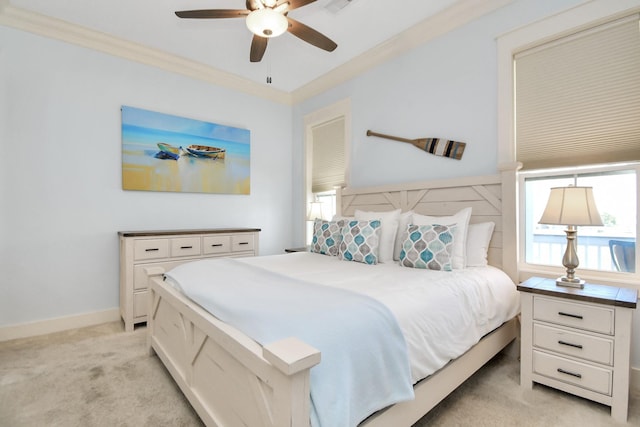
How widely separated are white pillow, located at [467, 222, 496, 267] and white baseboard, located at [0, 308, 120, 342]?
348 cm

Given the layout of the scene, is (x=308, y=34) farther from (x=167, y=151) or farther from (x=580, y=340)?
(x=580, y=340)

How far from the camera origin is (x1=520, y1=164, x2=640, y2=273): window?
6.46ft

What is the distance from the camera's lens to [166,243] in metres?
3.05

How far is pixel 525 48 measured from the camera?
2.33m

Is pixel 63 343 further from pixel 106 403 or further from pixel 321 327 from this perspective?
pixel 321 327

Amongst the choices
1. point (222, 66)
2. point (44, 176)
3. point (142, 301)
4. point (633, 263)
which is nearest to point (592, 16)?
point (633, 263)

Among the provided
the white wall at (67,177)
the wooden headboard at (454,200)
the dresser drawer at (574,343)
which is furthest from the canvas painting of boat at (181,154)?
the dresser drawer at (574,343)

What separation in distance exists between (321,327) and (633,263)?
2181 mm

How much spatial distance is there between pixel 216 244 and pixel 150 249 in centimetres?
66

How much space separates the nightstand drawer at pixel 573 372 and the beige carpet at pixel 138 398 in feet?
0.40

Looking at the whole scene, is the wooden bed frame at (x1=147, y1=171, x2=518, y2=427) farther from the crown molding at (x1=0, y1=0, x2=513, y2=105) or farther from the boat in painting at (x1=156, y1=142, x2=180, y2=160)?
the boat in painting at (x1=156, y1=142, x2=180, y2=160)

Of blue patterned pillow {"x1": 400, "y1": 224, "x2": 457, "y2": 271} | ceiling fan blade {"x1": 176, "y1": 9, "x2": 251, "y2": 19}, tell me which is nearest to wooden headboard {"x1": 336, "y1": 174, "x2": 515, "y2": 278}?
blue patterned pillow {"x1": 400, "y1": 224, "x2": 457, "y2": 271}

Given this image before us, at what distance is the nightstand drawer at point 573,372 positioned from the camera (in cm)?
163

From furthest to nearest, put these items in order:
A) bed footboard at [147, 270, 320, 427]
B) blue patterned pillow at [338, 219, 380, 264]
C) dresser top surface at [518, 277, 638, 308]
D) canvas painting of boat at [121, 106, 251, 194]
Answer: canvas painting of boat at [121, 106, 251, 194] → blue patterned pillow at [338, 219, 380, 264] → dresser top surface at [518, 277, 638, 308] → bed footboard at [147, 270, 320, 427]
